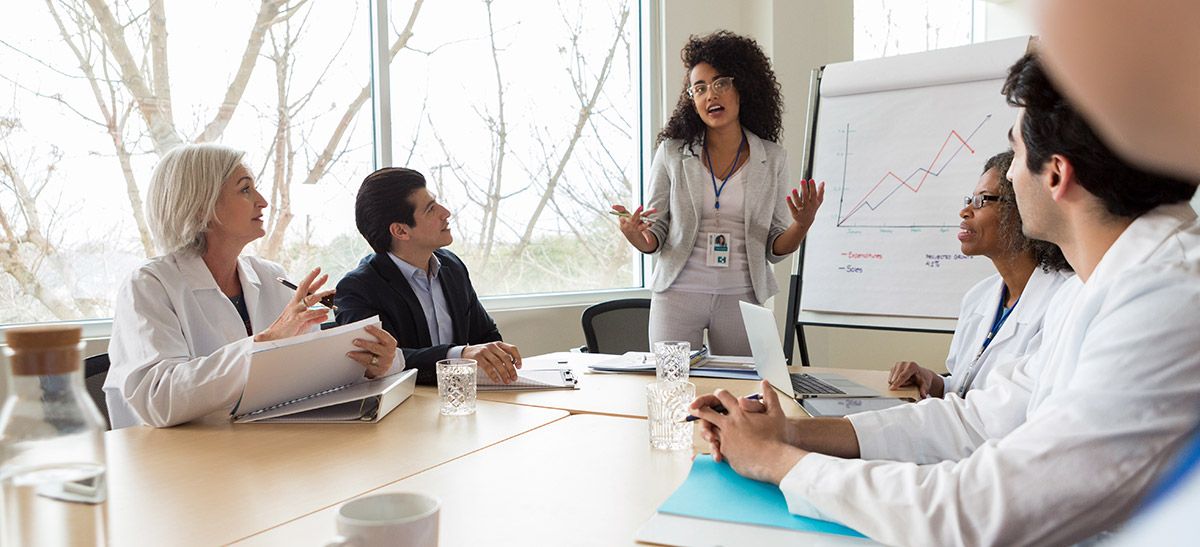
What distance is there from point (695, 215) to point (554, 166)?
145 centimetres

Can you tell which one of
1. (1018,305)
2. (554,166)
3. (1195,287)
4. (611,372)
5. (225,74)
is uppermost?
(225,74)

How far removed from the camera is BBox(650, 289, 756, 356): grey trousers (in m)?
2.85

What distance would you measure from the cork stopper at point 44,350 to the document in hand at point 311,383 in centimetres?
105

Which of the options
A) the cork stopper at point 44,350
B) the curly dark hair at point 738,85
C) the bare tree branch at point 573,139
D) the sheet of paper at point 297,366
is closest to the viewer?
the cork stopper at point 44,350

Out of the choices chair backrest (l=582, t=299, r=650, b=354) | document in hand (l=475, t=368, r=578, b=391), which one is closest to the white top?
chair backrest (l=582, t=299, r=650, b=354)

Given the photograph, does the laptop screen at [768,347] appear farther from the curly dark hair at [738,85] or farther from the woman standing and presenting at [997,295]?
the curly dark hair at [738,85]

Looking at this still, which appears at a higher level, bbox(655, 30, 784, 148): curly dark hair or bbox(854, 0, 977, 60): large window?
bbox(854, 0, 977, 60): large window

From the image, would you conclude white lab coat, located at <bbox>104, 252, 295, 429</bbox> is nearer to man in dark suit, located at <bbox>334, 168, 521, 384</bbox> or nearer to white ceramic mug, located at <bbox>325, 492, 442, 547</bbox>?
man in dark suit, located at <bbox>334, 168, 521, 384</bbox>

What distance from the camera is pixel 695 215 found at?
9.63 ft

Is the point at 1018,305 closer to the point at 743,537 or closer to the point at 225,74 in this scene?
the point at 743,537

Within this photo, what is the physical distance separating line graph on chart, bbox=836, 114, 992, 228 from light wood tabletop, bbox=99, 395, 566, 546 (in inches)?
85.1

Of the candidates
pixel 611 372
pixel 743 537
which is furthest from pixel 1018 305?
pixel 743 537

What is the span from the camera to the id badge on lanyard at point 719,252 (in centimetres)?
290

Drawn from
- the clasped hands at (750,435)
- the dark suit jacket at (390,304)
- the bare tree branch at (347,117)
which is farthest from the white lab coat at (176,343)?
the bare tree branch at (347,117)
